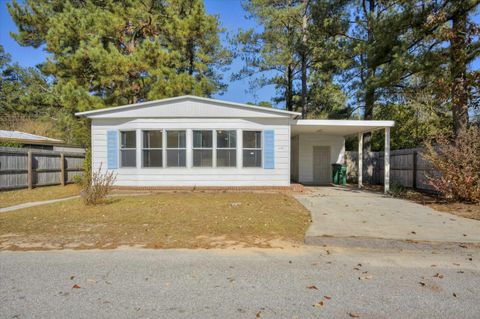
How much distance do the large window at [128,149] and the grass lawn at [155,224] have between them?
125 inches

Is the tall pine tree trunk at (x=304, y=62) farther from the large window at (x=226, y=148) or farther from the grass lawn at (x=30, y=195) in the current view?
the grass lawn at (x=30, y=195)

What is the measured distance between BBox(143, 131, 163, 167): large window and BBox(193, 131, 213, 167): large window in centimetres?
137

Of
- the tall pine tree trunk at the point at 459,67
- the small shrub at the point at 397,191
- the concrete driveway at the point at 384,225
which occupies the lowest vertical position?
the concrete driveway at the point at 384,225

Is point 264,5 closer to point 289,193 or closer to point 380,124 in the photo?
point 380,124

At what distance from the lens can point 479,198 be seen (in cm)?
949

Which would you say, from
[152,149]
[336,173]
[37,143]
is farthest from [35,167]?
[336,173]

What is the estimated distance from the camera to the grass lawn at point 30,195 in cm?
1049

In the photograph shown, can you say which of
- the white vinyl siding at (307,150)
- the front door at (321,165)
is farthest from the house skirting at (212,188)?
the front door at (321,165)

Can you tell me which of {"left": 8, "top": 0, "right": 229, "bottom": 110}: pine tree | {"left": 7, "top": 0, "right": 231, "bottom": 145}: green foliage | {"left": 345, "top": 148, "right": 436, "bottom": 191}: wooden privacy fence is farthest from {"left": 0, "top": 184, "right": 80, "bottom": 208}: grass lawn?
{"left": 345, "top": 148, "right": 436, "bottom": 191}: wooden privacy fence

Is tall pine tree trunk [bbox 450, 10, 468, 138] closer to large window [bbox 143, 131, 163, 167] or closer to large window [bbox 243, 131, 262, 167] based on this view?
large window [bbox 243, 131, 262, 167]

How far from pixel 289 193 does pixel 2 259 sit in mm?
9296

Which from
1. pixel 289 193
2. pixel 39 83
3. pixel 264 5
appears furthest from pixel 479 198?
pixel 39 83

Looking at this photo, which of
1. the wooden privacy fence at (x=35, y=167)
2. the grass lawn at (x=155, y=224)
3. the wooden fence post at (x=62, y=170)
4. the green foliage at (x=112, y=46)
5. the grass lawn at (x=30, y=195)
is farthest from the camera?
the green foliage at (x=112, y=46)

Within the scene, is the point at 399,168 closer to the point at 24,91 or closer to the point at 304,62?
the point at 304,62
